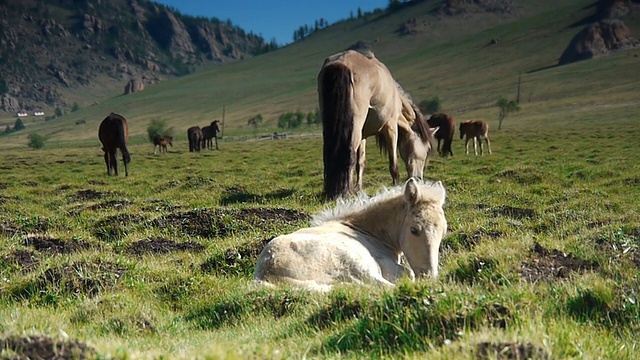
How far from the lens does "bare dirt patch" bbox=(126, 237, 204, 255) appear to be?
9853 mm

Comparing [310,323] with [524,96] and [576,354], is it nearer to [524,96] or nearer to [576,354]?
[576,354]

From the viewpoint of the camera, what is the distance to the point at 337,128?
46.6ft

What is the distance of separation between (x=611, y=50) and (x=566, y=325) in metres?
183

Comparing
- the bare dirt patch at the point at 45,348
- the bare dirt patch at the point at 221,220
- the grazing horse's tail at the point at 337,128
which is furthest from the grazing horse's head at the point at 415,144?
the bare dirt patch at the point at 45,348

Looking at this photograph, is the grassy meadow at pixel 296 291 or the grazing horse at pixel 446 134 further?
the grazing horse at pixel 446 134

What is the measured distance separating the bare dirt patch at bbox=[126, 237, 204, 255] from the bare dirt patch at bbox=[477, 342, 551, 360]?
7.03m

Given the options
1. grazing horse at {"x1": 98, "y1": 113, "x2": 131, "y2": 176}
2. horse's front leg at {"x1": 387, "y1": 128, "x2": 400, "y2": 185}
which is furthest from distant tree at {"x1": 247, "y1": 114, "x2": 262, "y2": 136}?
horse's front leg at {"x1": 387, "y1": 128, "x2": 400, "y2": 185}

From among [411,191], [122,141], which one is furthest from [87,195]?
[411,191]

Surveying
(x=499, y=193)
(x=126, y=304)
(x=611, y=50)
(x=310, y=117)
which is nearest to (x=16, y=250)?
(x=126, y=304)

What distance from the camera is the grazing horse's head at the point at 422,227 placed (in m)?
7.21

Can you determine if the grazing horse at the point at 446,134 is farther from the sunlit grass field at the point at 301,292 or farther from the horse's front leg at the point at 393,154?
the sunlit grass field at the point at 301,292

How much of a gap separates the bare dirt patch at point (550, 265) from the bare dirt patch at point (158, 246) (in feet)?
17.8

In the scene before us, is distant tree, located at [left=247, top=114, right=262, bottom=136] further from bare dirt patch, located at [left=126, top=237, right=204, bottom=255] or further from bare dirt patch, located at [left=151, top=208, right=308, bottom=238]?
bare dirt patch, located at [left=126, top=237, right=204, bottom=255]

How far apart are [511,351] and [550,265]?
3.51 meters
